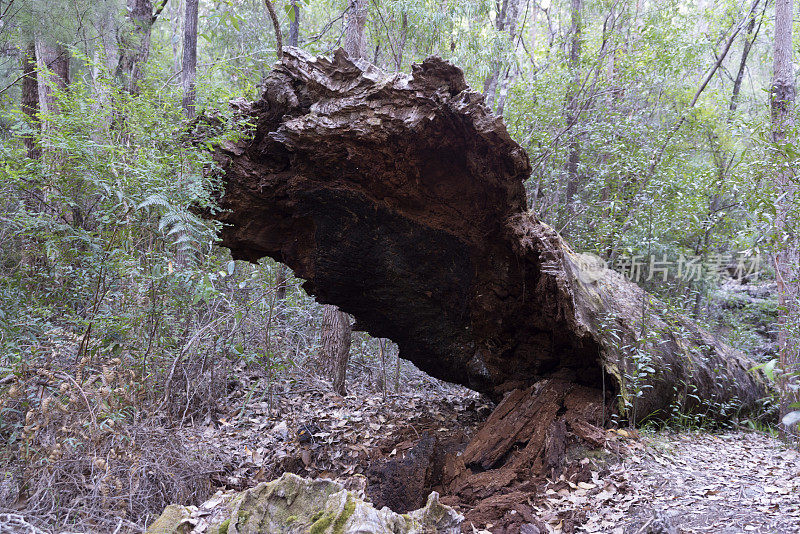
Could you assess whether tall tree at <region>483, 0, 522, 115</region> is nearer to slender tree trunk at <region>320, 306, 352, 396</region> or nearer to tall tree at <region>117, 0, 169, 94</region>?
slender tree trunk at <region>320, 306, 352, 396</region>

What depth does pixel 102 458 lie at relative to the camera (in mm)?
3035

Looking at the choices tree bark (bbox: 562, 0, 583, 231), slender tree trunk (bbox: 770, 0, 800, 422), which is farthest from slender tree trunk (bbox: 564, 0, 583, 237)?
slender tree trunk (bbox: 770, 0, 800, 422)

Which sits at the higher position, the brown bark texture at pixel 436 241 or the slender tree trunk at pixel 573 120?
the slender tree trunk at pixel 573 120

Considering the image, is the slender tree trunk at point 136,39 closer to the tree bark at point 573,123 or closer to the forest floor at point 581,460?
the forest floor at point 581,460

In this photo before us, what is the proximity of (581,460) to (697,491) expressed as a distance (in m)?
0.83

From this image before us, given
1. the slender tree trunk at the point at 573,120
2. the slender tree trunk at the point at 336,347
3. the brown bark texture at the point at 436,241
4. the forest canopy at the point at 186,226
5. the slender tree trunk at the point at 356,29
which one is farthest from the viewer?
the slender tree trunk at the point at 573,120

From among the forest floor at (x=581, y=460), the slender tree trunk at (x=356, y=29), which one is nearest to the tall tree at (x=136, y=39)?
the slender tree trunk at (x=356, y=29)

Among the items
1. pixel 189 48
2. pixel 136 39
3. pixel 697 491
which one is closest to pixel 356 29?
pixel 189 48

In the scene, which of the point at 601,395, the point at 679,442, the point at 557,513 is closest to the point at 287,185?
the point at 557,513

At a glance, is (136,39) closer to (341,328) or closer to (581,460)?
(341,328)

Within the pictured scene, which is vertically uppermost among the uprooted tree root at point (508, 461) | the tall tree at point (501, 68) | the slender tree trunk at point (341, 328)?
the tall tree at point (501, 68)

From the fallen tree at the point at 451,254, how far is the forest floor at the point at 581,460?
1.38ft

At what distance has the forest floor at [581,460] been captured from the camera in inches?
118

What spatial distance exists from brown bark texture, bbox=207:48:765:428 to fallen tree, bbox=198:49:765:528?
14 mm
